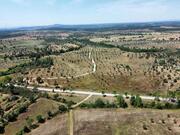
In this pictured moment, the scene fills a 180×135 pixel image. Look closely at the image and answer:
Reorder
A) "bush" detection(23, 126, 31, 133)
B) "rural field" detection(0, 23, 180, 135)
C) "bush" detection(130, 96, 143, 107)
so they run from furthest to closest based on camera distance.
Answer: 1. "bush" detection(130, 96, 143, 107)
2. "bush" detection(23, 126, 31, 133)
3. "rural field" detection(0, 23, 180, 135)

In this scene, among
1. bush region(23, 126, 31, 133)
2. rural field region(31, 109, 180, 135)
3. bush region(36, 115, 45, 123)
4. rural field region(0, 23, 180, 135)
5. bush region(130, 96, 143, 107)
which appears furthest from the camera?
bush region(130, 96, 143, 107)

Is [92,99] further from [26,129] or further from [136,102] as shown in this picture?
[26,129]

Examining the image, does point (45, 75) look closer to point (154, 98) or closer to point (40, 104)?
point (40, 104)

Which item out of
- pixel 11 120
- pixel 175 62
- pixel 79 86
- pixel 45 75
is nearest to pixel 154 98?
pixel 79 86

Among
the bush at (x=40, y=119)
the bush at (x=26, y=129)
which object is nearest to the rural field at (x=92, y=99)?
the bush at (x=40, y=119)

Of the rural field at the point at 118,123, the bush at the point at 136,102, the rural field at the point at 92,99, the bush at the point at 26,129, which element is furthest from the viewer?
the bush at the point at 136,102

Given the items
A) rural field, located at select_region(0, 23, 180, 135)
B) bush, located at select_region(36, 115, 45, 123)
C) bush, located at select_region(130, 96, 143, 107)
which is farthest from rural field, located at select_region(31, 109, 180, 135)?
bush, located at select_region(130, 96, 143, 107)

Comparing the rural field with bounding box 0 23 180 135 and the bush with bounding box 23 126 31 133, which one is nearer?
the rural field with bounding box 0 23 180 135

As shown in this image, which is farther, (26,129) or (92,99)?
(92,99)

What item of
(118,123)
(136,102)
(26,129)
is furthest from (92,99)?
(26,129)

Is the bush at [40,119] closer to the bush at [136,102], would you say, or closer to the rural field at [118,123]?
the rural field at [118,123]

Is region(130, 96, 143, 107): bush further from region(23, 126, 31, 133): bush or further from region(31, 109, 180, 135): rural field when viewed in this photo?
region(23, 126, 31, 133): bush
